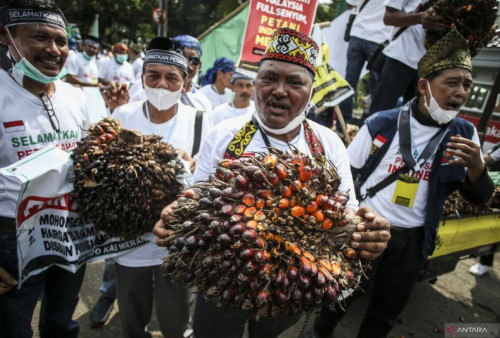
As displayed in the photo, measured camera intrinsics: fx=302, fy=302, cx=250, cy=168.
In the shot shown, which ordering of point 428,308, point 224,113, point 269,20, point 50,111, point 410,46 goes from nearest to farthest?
point 50,111 → point 410,46 → point 269,20 → point 428,308 → point 224,113

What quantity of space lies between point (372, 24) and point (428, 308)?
3.94 m

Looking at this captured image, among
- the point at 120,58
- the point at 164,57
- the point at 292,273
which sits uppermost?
the point at 120,58

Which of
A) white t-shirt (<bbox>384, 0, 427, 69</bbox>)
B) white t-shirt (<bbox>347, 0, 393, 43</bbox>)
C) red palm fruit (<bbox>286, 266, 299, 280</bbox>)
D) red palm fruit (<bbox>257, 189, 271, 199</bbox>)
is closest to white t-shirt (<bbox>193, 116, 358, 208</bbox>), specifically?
red palm fruit (<bbox>257, 189, 271, 199</bbox>)

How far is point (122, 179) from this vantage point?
67.4 inches

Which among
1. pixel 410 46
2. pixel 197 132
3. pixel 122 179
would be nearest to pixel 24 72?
pixel 122 179

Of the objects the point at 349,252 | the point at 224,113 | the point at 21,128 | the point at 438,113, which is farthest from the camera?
the point at 224,113

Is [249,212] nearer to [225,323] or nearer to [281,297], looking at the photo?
[281,297]

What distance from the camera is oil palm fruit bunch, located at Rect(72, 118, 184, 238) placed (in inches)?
68.4

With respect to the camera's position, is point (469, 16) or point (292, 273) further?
point (469, 16)

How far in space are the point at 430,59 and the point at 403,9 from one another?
3.29 feet

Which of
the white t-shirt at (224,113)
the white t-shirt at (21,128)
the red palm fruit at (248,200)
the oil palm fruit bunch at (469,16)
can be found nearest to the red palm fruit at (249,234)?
the red palm fruit at (248,200)

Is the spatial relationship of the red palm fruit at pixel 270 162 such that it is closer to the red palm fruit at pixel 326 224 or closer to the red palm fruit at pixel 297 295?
the red palm fruit at pixel 326 224

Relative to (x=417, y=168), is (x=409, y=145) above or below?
above

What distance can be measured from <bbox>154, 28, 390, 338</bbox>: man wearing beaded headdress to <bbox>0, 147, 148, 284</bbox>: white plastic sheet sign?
81 centimetres
